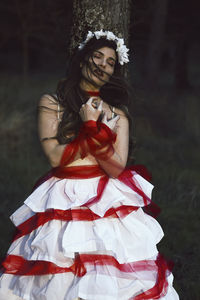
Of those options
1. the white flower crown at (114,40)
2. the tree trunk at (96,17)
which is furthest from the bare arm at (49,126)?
the tree trunk at (96,17)

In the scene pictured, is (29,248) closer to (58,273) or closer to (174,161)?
(58,273)

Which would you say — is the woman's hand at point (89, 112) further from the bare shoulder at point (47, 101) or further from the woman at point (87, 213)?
the bare shoulder at point (47, 101)

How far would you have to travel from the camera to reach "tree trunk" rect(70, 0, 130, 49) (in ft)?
12.4

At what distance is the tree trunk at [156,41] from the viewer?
12.0m

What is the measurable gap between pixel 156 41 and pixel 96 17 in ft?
28.3

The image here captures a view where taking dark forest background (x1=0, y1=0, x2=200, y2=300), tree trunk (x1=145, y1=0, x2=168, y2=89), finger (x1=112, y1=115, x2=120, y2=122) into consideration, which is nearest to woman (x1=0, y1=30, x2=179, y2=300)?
finger (x1=112, y1=115, x2=120, y2=122)

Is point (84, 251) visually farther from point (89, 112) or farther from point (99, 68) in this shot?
point (99, 68)

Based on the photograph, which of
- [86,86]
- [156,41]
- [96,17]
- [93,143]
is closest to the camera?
[93,143]

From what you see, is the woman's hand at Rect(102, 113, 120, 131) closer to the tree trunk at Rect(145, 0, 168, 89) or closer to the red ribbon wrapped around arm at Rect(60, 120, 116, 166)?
the red ribbon wrapped around arm at Rect(60, 120, 116, 166)

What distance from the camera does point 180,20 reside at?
50.6ft

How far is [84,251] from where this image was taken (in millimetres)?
2836

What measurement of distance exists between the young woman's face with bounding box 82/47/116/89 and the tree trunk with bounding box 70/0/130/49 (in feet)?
2.13

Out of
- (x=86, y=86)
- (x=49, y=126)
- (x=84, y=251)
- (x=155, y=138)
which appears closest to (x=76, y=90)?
(x=86, y=86)

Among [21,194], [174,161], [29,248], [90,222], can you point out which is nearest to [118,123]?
[90,222]
